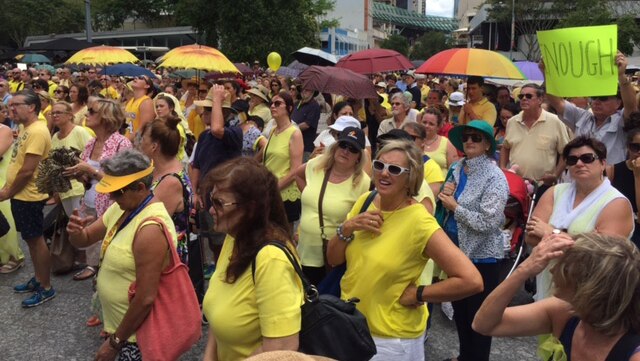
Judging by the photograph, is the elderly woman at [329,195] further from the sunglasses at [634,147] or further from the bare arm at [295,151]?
the sunglasses at [634,147]

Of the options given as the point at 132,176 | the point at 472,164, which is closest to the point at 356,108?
the point at 472,164

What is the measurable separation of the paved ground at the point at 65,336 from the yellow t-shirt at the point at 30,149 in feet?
3.21

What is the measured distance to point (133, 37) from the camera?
183 feet

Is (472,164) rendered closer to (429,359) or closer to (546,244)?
(429,359)

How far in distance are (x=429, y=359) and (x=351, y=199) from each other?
139 cm

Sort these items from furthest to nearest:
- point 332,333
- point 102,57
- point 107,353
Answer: point 102,57 < point 107,353 < point 332,333

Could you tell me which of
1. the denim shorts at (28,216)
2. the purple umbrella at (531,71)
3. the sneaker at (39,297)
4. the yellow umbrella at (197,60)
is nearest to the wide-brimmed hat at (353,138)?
the denim shorts at (28,216)

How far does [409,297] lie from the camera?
2.61m

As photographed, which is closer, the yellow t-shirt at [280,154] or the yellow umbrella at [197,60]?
the yellow t-shirt at [280,154]

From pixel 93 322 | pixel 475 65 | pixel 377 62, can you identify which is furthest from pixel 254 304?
pixel 377 62

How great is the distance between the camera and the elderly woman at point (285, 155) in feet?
16.8

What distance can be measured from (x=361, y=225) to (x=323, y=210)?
112 cm

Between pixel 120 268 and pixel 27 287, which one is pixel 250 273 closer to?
pixel 120 268

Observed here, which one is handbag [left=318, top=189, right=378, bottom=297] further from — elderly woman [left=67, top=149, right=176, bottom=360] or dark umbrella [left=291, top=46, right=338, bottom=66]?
dark umbrella [left=291, top=46, right=338, bottom=66]
